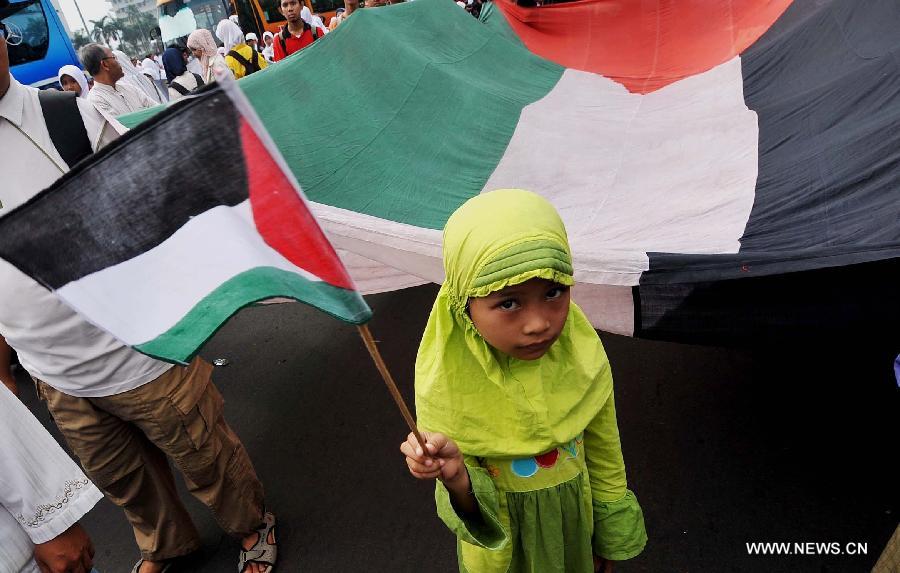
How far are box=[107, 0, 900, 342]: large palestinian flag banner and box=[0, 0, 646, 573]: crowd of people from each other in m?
0.69

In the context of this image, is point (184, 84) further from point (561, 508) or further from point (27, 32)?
point (27, 32)

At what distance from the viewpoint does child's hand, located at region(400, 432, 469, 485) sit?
0.98 m

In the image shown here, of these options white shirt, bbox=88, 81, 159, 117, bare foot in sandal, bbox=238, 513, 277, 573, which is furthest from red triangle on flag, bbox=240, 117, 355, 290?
white shirt, bbox=88, 81, 159, 117

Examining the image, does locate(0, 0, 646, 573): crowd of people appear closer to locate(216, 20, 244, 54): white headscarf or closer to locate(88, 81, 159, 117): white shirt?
locate(88, 81, 159, 117): white shirt

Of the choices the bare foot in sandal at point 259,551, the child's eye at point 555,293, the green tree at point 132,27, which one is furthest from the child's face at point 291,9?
the green tree at point 132,27

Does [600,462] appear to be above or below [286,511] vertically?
above

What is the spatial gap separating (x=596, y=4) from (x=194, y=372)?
4.34 m

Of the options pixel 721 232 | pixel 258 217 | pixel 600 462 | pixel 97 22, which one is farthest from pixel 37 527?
pixel 97 22

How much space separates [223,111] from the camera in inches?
31.0

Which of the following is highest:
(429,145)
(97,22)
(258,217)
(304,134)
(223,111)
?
(223,111)

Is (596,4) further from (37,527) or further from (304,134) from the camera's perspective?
(37,527)

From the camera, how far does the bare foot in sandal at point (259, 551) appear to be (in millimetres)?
2365

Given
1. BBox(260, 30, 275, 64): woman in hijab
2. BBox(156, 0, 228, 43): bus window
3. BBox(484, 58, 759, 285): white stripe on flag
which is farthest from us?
BBox(156, 0, 228, 43): bus window

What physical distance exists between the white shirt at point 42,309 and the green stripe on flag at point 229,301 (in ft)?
2.60
